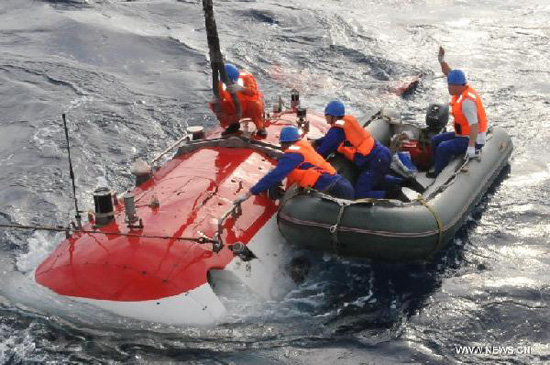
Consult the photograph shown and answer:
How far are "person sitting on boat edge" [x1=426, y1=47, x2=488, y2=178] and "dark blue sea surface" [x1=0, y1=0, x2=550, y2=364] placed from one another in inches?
33.9

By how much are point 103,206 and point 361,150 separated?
310 centimetres

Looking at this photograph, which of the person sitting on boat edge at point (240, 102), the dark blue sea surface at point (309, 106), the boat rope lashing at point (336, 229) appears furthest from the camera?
the person sitting on boat edge at point (240, 102)

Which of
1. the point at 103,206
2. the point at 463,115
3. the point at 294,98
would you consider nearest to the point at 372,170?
the point at 463,115

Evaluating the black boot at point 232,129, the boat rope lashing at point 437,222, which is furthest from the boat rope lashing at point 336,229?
the black boot at point 232,129

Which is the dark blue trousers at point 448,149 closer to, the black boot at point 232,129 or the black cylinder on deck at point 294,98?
the black cylinder on deck at point 294,98

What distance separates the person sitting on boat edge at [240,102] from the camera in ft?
30.5

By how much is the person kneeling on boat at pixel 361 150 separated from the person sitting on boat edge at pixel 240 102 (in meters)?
1.25

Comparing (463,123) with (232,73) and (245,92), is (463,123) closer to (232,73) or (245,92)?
(245,92)

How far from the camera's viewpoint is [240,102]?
30.3ft

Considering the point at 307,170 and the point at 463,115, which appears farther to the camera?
the point at 463,115

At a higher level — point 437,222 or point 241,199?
point 241,199

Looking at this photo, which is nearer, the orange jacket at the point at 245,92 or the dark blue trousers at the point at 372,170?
the dark blue trousers at the point at 372,170

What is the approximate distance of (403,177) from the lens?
29.9 feet

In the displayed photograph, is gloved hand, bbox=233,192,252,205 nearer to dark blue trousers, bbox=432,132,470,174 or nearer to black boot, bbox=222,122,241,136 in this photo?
black boot, bbox=222,122,241,136
